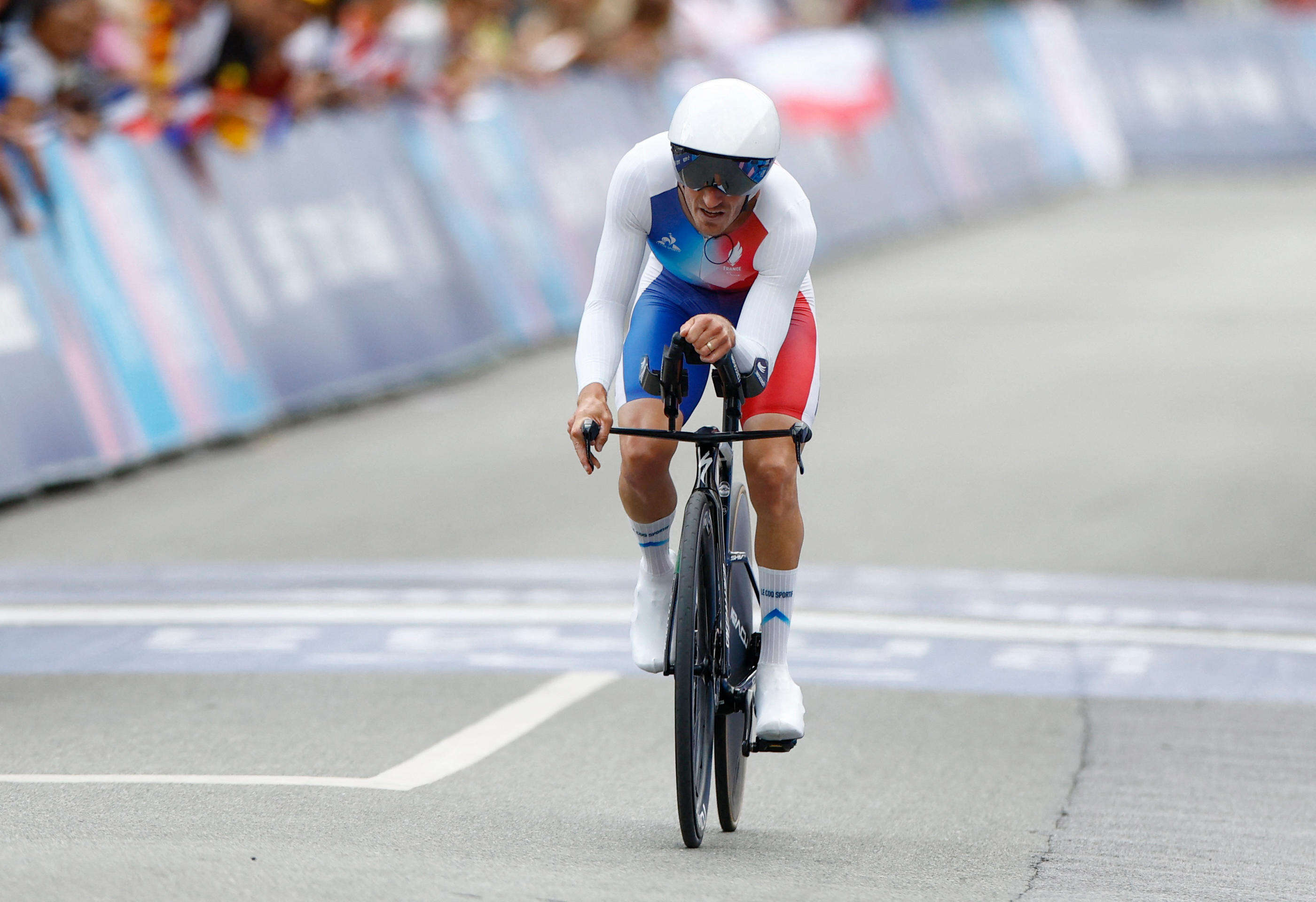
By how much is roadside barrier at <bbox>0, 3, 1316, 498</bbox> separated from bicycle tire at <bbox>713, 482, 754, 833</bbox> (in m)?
6.37

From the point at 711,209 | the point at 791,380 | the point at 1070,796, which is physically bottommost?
the point at 1070,796

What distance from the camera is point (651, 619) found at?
19.6 ft

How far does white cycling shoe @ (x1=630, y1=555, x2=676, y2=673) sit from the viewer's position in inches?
234

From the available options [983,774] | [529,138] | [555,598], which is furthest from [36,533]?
[529,138]

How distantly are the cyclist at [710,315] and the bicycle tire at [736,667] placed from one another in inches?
2.3

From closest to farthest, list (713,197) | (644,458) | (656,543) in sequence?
(713,197), (644,458), (656,543)

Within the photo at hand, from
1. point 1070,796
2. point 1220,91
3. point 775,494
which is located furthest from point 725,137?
point 1220,91

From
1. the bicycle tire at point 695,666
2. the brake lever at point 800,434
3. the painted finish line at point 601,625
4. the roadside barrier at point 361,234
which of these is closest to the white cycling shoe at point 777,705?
the bicycle tire at point 695,666

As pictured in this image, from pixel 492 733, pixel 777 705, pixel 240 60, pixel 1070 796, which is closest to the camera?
pixel 777 705

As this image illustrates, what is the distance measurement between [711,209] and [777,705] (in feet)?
4.45

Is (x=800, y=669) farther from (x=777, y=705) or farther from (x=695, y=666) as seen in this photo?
(x=695, y=666)

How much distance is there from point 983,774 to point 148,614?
3.89 m

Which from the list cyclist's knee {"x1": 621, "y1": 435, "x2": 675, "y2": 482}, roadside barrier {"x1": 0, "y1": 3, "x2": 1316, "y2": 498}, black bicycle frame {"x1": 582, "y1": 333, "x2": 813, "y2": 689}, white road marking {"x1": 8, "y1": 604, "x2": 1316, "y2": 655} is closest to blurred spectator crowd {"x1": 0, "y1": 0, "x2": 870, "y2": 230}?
roadside barrier {"x1": 0, "y1": 3, "x2": 1316, "y2": 498}

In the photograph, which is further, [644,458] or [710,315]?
[644,458]
